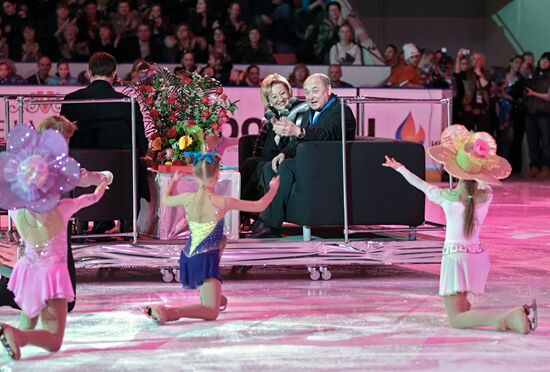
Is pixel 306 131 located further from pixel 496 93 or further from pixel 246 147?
pixel 496 93

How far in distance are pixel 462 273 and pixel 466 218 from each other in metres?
0.28

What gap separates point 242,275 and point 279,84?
142 cm

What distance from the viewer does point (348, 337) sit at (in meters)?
5.74

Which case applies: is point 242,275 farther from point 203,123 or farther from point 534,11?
point 534,11

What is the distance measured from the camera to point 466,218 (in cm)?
584

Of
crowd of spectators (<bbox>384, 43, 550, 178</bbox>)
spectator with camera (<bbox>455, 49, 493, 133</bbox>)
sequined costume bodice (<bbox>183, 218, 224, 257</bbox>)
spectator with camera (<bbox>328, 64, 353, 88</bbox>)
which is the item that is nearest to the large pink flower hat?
sequined costume bodice (<bbox>183, 218, 224, 257</bbox>)

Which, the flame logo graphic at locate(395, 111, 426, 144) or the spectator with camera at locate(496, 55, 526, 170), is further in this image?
the spectator with camera at locate(496, 55, 526, 170)

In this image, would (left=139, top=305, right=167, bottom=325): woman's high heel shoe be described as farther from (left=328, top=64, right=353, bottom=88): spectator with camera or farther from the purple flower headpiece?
(left=328, top=64, right=353, bottom=88): spectator with camera

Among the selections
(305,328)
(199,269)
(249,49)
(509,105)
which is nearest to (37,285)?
(199,269)

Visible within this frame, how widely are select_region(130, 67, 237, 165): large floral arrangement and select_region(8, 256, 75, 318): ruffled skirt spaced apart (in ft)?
7.97

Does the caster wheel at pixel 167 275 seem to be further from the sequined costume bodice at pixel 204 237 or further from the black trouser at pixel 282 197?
the sequined costume bodice at pixel 204 237

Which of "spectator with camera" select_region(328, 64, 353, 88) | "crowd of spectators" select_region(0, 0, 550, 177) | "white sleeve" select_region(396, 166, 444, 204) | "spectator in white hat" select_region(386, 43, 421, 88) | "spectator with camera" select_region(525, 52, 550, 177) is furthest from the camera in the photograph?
"spectator with camera" select_region(525, 52, 550, 177)

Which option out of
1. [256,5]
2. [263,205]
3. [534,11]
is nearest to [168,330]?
[263,205]

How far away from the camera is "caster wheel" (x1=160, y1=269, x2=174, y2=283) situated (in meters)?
7.51
